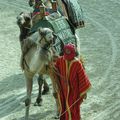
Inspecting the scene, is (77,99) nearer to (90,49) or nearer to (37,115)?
(37,115)

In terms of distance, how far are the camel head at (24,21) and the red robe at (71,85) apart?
1.86 meters

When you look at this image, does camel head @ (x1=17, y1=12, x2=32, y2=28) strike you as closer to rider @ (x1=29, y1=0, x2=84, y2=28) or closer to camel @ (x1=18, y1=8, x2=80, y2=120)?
camel @ (x1=18, y1=8, x2=80, y2=120)

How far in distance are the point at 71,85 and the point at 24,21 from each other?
233cm

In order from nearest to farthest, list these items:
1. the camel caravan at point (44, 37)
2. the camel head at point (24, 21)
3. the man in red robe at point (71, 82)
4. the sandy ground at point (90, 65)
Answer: the man in red robe at point (71, 82)
the camel caravan at point (44, 37)
the camel head at point (24, 21)
the sandy ground at point (90, 65)

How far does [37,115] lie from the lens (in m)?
9.74

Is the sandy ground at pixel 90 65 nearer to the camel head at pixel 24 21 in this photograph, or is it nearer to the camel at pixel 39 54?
the camel at pixel 39 54

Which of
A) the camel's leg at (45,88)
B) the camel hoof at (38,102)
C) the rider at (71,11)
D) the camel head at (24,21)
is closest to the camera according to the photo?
the camel head at (24,21)

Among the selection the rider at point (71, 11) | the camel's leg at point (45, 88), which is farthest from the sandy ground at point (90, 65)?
the rider at point (71, 11)

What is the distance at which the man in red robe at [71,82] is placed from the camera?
770 cm

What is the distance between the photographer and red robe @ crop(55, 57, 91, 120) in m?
7.72

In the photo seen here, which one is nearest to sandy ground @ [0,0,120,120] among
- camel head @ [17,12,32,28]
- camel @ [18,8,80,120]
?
camel @ [18,8,80,120]

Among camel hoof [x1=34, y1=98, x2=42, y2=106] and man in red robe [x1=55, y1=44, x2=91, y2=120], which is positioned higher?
man in red robe [x1=55, y1=44, x2=91, y2=120]

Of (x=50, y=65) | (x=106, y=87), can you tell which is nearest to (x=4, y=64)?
(x=106, y=87)

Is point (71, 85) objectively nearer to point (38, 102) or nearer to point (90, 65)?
point (38, 102)
